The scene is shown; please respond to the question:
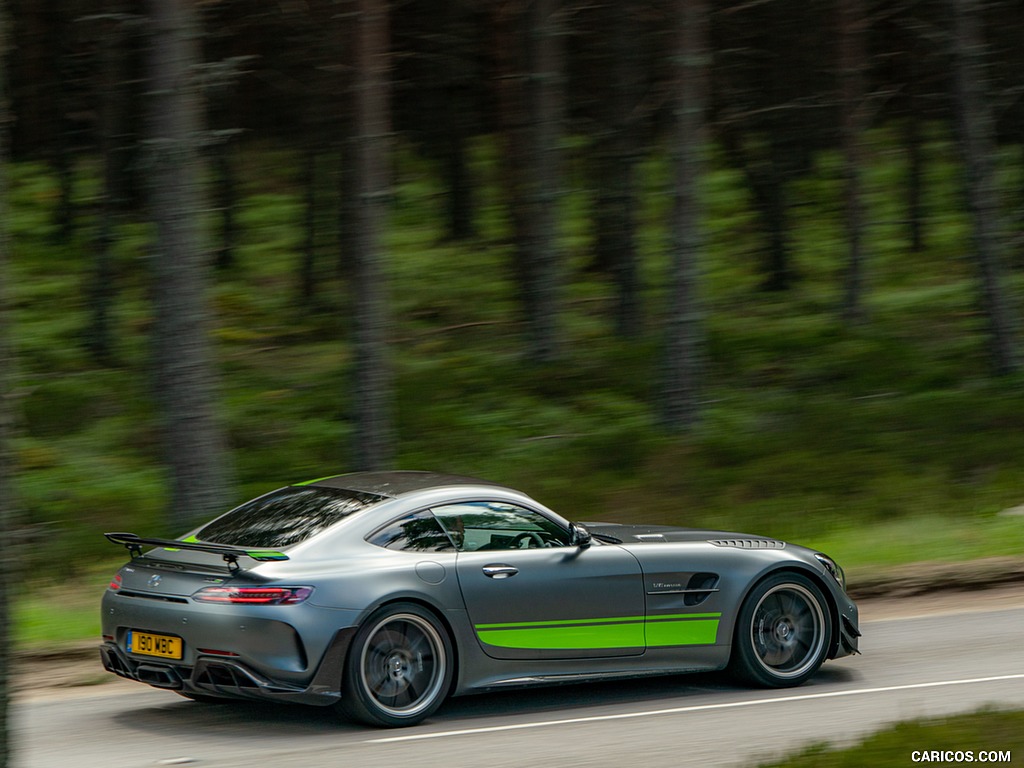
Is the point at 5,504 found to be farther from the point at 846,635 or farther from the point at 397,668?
the point at 846,635

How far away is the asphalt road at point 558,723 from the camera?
21.8ft

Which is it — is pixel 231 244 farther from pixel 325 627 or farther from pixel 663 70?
pixel 325 627

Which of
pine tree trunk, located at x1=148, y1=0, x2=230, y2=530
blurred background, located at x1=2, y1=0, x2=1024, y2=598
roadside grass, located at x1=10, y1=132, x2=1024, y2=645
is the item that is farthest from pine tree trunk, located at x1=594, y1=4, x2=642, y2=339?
pine tree trunk, located at x1=148, y1=0, x2=230, y2=530

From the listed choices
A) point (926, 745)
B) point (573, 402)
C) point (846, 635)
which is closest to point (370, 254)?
point (573, 402)

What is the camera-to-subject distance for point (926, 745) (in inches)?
233

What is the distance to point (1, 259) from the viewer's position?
459 cm

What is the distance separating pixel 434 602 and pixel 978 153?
1450 centimetres

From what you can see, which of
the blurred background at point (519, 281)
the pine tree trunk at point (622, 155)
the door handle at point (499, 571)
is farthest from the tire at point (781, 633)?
the pine tree trunk at point (622, 155)

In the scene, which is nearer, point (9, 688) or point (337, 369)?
point (9, 688)

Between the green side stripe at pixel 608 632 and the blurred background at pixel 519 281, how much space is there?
10.9ft

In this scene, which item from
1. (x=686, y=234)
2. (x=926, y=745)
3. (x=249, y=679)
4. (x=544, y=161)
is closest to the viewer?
(x=926, y=745)

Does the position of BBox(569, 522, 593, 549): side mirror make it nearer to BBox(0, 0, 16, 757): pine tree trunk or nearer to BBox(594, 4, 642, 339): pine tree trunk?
BBox(0, 0, 16, 757): pine tree trunk

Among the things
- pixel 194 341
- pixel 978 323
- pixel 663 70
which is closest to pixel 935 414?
pixel 978 323

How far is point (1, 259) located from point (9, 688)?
57.6 inches
